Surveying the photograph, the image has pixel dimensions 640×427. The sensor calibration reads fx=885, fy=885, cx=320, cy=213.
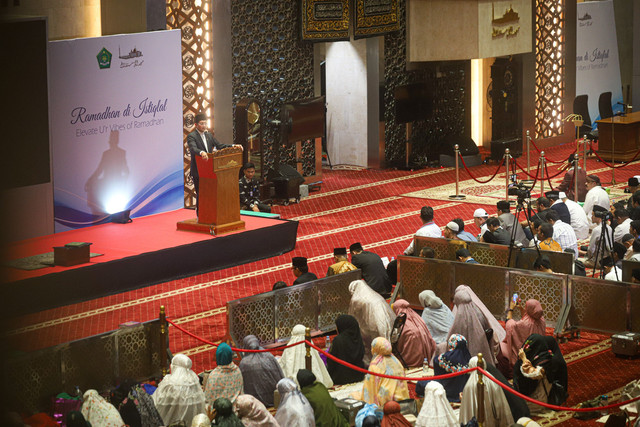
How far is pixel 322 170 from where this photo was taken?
14812mm

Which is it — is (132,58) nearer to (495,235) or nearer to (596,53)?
(495,235)

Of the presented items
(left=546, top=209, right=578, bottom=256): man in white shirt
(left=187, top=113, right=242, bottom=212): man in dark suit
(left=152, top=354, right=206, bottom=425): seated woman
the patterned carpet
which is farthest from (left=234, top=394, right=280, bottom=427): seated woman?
(left=546, top=209, right=578, bottom=256): man in white shirt

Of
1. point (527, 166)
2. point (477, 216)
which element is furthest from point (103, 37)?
point (527, 166)

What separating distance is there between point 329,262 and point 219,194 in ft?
4.57

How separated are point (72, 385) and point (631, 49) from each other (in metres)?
15.1

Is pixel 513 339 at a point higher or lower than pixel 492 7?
lower

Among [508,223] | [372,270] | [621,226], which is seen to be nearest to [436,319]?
[372,270]

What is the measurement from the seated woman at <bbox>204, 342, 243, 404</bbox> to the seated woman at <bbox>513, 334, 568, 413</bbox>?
175 centimetres

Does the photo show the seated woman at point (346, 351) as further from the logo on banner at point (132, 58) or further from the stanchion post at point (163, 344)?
the logo on banner at point (132, 58)

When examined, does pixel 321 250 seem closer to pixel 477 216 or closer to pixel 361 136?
pixel 477 216

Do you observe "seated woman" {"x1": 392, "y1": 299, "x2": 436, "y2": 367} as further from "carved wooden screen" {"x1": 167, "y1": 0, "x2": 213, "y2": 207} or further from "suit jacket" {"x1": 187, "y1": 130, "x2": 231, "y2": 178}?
"carved wooden screen" {"x1": 167, "y1": 0, "x2": 213, "y2": 207}

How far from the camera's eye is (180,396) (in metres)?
5.14

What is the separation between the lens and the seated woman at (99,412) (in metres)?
4.76

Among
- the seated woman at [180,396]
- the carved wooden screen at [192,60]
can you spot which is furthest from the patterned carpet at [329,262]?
the carved wooden screen at [192,60]
